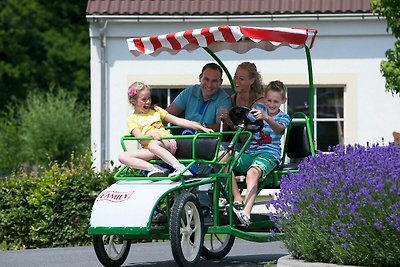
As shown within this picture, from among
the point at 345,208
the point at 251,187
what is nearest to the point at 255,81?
the point at 251,187

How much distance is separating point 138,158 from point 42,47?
38.4m

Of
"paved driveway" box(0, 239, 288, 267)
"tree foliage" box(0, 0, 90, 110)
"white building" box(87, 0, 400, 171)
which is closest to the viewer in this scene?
"paved driveway" box(0, 239, 288, 267)

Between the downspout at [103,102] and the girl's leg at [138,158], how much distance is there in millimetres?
9352

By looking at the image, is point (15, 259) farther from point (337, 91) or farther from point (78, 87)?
point (78, 87)

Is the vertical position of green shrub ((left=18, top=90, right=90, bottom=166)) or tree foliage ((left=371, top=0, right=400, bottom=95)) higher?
tree foliage ((left=371, top=0, right=400, bottom=95))

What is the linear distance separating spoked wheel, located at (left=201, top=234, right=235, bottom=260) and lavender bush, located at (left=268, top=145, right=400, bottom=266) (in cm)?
210

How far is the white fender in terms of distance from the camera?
1082 centimetres

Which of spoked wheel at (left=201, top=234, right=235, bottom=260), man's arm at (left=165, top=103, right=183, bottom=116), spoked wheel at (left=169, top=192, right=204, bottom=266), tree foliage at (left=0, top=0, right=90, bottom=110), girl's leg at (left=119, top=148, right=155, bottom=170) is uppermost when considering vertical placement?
tree foliage at (left=0, top=0, right=90, bottom=110)

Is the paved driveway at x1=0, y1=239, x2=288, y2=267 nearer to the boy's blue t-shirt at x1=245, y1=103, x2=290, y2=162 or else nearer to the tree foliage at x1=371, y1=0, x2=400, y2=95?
the boy's blue t-shirt at x1=245, y1=103, x2=290, y2=162

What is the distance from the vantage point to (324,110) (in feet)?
69.9

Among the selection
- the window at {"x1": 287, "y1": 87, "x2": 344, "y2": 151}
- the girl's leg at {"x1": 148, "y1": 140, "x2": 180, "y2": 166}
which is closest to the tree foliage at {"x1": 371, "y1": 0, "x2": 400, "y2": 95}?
the window at {"x1": 287, "y1": 87, "x2": 344, "y2": 151}

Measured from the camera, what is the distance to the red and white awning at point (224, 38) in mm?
11508

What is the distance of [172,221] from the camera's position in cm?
1080

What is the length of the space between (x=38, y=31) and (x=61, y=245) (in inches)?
1379
